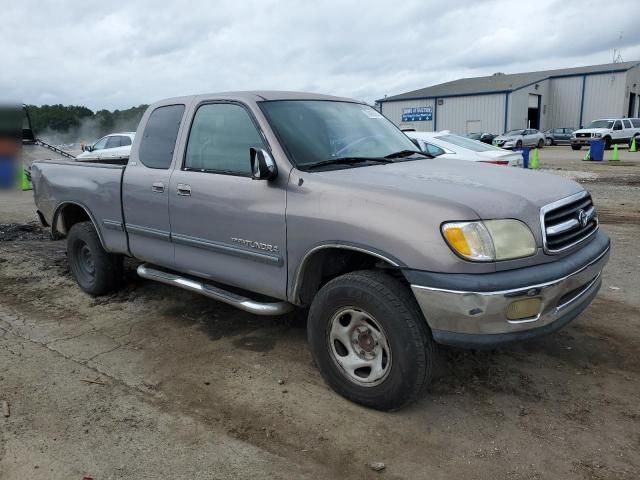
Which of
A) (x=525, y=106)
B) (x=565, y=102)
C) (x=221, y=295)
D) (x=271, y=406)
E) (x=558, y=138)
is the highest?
(x=565, y=102)

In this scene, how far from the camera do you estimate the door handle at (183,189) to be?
13.3ft

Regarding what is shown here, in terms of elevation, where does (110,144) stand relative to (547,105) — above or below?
below

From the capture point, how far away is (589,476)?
104 inches

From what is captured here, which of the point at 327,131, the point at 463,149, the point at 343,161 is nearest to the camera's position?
the point at 343,161

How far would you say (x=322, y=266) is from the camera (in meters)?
3.54

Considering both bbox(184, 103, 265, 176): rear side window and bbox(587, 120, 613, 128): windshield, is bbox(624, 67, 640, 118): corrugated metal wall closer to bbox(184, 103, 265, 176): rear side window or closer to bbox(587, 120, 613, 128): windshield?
bbox(587, 120, 613, 128): windshield

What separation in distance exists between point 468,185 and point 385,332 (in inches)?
38.8

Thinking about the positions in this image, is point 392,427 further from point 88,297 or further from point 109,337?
point 88,297

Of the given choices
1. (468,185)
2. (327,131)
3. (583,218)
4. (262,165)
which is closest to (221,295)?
(262,165)

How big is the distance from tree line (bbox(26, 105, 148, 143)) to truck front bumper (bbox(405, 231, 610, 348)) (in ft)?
37.8

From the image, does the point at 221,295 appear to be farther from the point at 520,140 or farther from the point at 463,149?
the point at 520,140

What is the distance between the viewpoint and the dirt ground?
279 cm

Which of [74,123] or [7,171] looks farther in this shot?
[74,123]

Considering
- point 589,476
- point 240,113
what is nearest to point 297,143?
A: point 240,113
